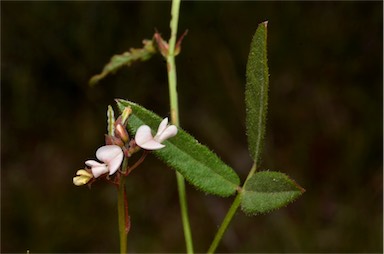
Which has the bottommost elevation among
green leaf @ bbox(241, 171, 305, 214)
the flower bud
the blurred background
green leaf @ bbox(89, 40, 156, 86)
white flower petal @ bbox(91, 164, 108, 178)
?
green leaf @ bbox(241, 171, 305, 214)

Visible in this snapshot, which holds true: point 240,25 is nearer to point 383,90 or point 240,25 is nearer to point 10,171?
point 383,90

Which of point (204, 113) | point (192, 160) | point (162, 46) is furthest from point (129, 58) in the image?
point (204, 113)

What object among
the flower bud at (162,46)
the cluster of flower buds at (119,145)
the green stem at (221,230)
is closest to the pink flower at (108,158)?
the cluster of flower buds at (119,145)

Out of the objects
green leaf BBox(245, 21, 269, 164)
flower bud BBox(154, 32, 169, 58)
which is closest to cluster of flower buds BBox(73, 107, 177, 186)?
green leaf BBox(245, 21, 269, 164)

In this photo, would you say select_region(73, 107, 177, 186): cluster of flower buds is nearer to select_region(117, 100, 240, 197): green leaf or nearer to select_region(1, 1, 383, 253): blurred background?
select_region(117, 100, 240, 197): green leaf

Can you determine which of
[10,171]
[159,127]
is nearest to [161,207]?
[10,171]

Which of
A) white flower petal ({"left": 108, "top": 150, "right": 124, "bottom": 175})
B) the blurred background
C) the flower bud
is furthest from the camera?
the blurred background
